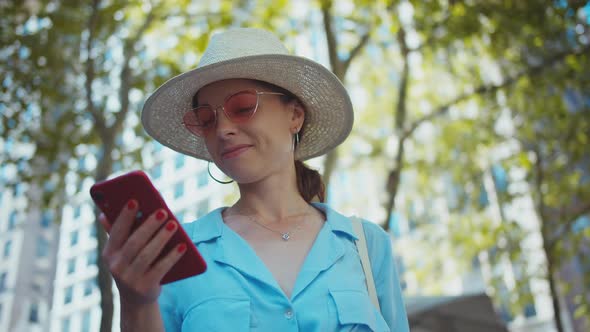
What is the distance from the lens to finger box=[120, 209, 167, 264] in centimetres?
144

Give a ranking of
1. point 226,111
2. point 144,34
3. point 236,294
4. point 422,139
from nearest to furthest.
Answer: point 236,294 < point 226,111 < point 144,34 < point 422,139

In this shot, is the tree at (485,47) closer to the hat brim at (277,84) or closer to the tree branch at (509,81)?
the tree branch at (509,81)

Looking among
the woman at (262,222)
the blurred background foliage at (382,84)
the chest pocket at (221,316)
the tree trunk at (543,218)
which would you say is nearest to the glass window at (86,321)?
the blurred background foliage at (382,84)

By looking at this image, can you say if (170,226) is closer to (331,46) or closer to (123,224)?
(123,224)

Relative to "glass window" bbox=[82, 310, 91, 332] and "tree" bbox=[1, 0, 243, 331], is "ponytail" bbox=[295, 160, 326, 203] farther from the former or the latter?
"glass window" bbox=[82, 310, 91, 332]

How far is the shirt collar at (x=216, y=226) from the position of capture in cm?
206

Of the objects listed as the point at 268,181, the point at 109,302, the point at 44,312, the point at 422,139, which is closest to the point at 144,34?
the point at 109,302

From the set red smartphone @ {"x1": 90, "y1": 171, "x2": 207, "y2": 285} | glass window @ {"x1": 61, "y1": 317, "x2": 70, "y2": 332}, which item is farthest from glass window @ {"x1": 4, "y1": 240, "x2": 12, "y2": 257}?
red smartphone @ {"x1": 90, "y1": 171, "x2": 207, "y2": 285}

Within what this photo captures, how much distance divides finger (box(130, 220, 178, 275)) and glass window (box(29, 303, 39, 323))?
4604 centimetres

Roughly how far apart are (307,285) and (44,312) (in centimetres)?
4732

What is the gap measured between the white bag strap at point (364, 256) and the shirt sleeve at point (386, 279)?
3 cm

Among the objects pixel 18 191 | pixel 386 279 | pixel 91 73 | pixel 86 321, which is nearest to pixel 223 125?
pixel 386 279

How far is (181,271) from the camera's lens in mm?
1577

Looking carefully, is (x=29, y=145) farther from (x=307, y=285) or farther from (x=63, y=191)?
(x=307, y=285)
